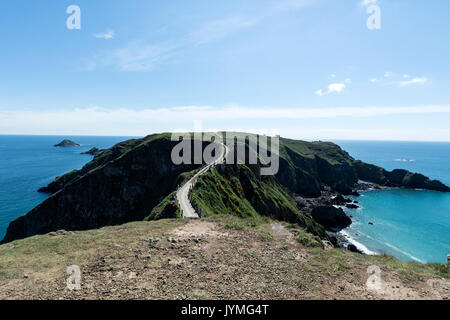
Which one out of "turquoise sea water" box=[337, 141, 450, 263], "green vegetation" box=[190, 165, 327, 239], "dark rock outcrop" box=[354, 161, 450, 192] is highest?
"green vegetation" box=[190, 165, 327, 239]

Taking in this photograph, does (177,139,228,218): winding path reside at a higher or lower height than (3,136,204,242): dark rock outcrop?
higher

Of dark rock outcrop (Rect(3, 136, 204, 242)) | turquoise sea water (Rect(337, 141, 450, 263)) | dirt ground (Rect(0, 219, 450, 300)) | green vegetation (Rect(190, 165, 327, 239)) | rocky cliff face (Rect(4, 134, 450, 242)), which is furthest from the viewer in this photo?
dark rock outcrop (Rect(3, 136, 204, 242))

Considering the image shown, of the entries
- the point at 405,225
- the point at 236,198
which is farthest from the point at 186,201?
the point at 405,225

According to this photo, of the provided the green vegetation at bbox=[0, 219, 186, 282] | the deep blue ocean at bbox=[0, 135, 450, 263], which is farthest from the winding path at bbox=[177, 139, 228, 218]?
the deep blue ocean at bbox=[0, 135, 450, 263]

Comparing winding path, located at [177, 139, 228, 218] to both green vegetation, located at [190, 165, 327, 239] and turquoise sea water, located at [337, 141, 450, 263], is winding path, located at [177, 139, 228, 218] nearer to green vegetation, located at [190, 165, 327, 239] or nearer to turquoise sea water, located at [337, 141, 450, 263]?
green vegetation, located at [190, 165, 327, 239]

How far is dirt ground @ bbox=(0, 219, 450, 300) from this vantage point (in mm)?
12156

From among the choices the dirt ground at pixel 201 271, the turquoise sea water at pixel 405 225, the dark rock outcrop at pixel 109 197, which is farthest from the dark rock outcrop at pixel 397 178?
the dirt ground at pixel 201 271

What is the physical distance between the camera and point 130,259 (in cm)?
1534

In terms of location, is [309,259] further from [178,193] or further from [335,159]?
[335,159]

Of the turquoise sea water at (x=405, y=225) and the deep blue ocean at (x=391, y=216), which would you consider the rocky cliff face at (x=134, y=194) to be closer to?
the deep blue ocean at (x=391, y=216)

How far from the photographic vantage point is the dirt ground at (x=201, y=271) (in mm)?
12156

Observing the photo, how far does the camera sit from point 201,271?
46.0ft
